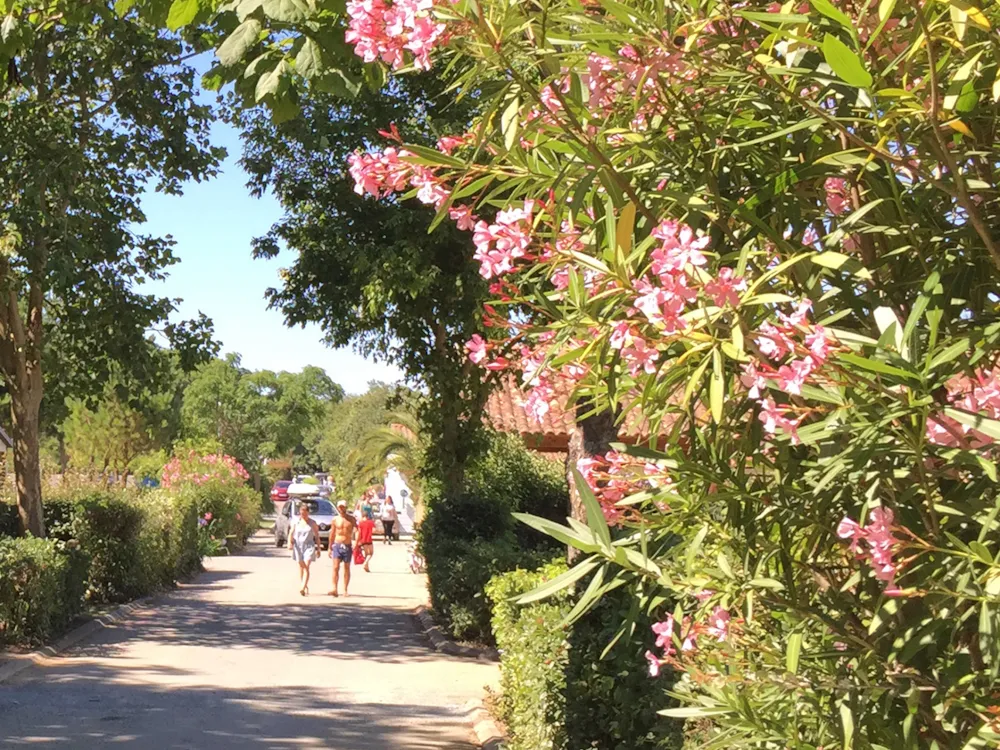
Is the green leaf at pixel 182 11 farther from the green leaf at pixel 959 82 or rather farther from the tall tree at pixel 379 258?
the tall tree at pixel 379 258

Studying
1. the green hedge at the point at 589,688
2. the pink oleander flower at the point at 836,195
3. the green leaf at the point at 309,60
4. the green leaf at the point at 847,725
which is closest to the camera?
the green leaf at the point at 847,725

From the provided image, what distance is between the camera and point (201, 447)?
45.0m

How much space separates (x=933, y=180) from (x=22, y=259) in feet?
50.3

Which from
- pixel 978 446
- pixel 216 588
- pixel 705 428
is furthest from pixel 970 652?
pixel 216 588

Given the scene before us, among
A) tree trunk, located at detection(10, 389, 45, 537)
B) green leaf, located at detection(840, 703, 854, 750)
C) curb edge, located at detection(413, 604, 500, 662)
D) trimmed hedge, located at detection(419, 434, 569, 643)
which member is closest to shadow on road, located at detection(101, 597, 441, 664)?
curb edge, located at detection(413, 604, 500, 662)

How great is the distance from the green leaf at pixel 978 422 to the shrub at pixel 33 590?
13334 mm

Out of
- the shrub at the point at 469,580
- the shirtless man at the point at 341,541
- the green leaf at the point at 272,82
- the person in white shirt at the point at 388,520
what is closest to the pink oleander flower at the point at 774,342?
the green leaf at the point at 272,82

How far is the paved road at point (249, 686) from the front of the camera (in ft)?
31.9

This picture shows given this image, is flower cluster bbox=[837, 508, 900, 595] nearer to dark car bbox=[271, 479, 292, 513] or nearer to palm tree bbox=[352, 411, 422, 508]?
palm tree bbox=[352, 411, 422, 508]

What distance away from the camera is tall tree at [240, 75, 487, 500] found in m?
15.8

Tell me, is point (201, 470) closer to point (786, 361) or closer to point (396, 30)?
point (396, 30)

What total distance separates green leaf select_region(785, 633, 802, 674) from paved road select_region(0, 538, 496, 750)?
7.45m

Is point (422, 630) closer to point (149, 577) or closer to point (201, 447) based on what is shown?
point (149, 577)

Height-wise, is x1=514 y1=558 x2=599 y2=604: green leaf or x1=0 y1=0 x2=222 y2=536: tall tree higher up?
x1=0 y1=0 x2=222 y2=536: tall tree
